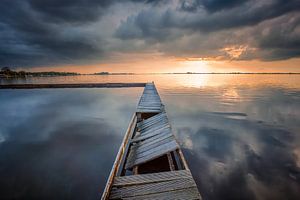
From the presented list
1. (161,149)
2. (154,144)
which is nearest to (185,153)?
(154,144)

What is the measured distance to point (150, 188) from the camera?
494 centimetres

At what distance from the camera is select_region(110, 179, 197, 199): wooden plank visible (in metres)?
4.80

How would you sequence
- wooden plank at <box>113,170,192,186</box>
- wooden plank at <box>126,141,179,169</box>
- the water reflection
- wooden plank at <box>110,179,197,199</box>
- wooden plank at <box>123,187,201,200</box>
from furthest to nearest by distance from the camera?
the water reflection < wooden plank at <box>126,141,179,169</box> < wooden plank at <box>113,170,192,186</box> < wooden plank at <box>110,179,197,199</box> < wooden plank at <box>123,187,201,200</box>

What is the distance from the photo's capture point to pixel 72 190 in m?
7.29

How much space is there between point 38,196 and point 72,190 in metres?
1.22

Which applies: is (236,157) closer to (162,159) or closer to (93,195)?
(162,159)

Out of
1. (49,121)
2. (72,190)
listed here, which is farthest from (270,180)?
(49,121)

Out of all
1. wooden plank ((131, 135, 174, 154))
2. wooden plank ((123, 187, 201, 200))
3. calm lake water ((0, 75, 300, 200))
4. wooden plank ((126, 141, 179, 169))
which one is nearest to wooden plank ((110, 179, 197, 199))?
wooden plank ((123, 187, 201, 200))

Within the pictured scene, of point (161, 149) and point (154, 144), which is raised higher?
point (161, 149)

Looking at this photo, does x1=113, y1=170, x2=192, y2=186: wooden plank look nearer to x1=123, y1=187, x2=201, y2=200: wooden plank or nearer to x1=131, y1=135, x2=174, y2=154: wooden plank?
x1=123, y1=187, x2=201, y2=200: wooden plank

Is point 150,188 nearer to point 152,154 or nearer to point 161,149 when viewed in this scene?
point 152,154

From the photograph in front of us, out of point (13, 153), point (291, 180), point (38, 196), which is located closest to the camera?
point (38, 196)

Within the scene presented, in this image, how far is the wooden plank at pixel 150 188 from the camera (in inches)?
189

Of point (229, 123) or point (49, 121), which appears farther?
point (49, 121)
